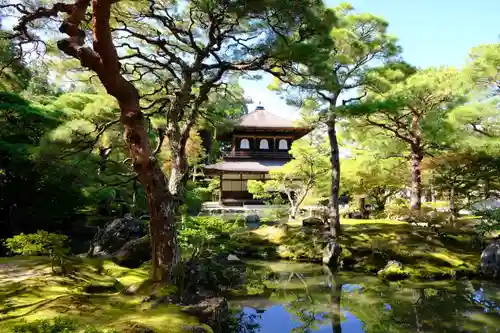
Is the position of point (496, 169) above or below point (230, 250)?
above

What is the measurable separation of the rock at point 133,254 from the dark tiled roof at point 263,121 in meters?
18.8

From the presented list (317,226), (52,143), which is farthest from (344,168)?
(52,143)

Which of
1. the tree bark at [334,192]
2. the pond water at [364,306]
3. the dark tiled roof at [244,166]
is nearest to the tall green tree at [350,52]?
the tree bark at [334,192]

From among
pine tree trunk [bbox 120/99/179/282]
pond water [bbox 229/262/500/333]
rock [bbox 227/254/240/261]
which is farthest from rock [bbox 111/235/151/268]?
pine tree trunk [bbox 120/99/179/282]

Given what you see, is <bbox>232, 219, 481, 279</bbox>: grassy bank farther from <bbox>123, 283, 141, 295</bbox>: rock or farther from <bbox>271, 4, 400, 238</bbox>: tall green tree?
<bbox>123, 283, 141, 295</bbox>: rock

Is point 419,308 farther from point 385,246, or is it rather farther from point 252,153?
point 252,153

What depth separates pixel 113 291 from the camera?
6.34 m

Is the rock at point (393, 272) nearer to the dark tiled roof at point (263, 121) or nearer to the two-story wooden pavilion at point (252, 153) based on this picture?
the two-story wooden pavilion at point (252, 153)

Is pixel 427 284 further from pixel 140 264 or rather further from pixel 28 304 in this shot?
pixel 28 304

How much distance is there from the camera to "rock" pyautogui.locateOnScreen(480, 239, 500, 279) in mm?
9992

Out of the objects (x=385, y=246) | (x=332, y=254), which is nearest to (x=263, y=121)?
(x=332, y=254)

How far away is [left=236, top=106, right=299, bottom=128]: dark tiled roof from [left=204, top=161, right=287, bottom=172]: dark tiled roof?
108 inches

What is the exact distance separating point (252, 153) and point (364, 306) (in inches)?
846

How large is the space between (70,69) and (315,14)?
19.2ft
